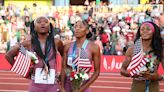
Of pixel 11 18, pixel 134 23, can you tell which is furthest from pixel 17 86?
pixel 11 18

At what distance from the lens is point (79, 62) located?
205 inches

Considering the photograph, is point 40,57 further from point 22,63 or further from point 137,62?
point 137,62

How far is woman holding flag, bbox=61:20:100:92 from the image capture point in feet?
17.1

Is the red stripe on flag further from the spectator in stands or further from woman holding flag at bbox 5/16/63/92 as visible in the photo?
the spectator in stands

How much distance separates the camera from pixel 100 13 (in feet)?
74.6

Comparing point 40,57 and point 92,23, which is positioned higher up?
point 40,57

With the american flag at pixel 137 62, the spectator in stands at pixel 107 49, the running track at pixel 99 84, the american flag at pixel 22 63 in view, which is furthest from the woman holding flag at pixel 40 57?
the spectator in stands at pixel 107 49

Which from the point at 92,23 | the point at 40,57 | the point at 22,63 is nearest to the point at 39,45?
the point at 40,57

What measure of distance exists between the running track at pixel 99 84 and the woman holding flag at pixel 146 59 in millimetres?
6341

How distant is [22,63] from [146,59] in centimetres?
138

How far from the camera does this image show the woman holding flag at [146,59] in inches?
201

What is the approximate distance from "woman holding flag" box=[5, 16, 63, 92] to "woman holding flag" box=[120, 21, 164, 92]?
A: 87cm

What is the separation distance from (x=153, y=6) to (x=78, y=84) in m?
17.6

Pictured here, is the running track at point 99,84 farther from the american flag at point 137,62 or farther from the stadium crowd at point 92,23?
the american flag at point 137,62
